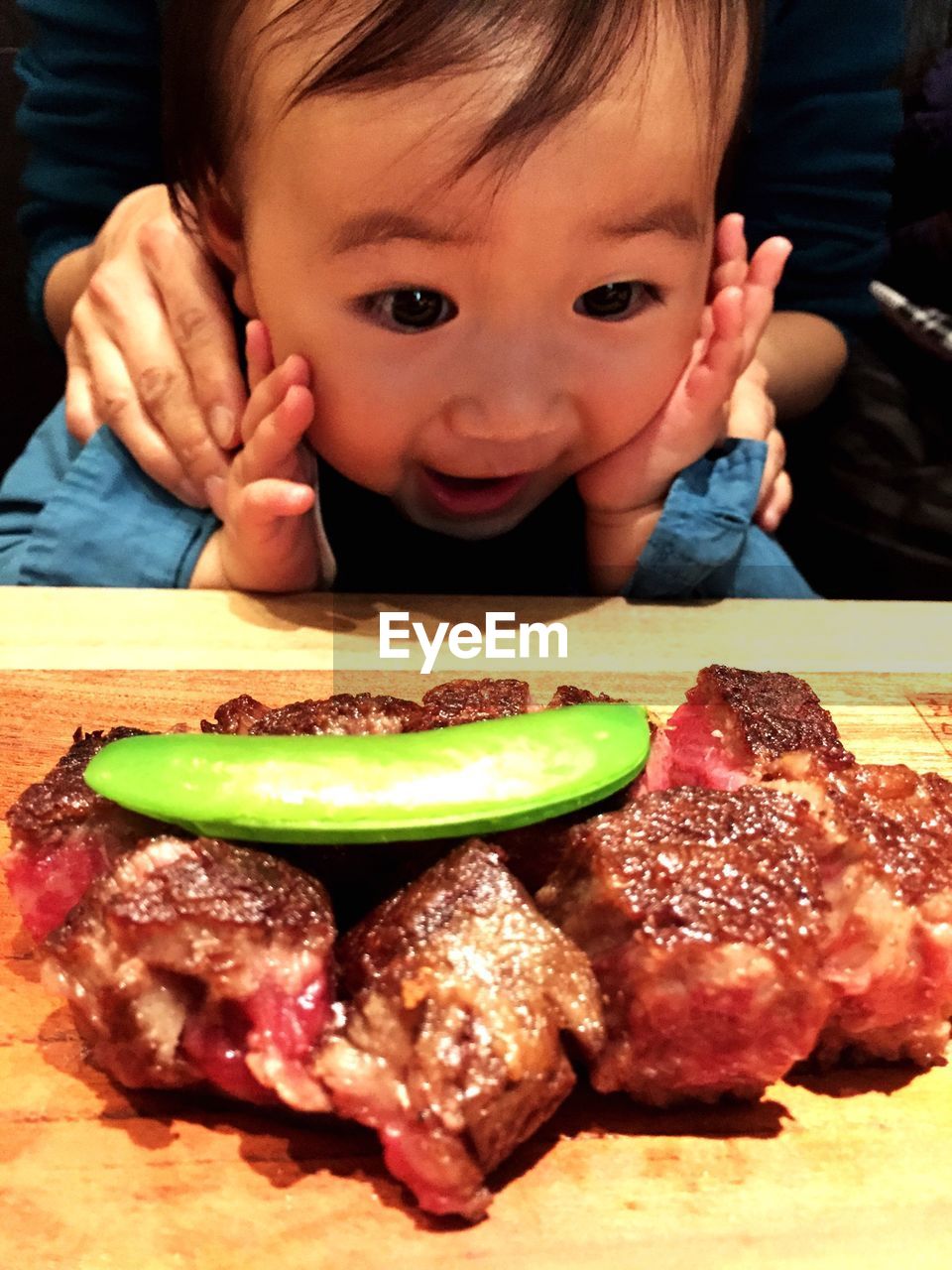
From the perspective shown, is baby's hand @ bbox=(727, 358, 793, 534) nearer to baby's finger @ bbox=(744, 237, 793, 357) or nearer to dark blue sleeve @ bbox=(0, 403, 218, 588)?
baby's finger @ bbox=(744, 237, 793, 357)

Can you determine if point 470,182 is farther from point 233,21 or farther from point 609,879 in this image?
point 609,879

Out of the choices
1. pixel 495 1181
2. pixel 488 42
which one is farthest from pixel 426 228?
pixel 495 1181

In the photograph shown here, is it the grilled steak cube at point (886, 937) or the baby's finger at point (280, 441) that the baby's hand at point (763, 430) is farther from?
the grilled steak cube at point (886, 937)

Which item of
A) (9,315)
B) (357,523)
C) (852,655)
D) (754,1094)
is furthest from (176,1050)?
(9,315)

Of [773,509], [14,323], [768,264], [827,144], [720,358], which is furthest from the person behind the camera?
[14,323]

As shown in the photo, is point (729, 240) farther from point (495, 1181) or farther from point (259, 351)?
point (495, 1181)

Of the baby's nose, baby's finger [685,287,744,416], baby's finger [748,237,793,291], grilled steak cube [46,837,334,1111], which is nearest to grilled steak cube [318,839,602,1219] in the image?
grilled steak cube [46,837,334,1111]
